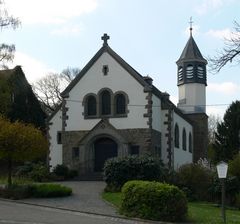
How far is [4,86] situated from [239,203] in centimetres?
1430

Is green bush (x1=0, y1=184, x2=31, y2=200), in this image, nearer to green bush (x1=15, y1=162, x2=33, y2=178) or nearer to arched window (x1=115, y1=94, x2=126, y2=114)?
green bush (x1=15, y1=162, x2=33, y2=178)

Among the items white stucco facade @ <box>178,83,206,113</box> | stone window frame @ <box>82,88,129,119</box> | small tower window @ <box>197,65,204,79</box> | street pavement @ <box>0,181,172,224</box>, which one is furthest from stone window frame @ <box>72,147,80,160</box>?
small tower window @ <box>197,65,204,79</box>

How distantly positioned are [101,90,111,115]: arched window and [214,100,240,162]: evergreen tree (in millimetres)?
11320

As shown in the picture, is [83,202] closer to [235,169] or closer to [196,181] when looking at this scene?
[196,181]

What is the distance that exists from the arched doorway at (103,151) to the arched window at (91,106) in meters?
2.20

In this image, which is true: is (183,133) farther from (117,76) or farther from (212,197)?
(212,197)

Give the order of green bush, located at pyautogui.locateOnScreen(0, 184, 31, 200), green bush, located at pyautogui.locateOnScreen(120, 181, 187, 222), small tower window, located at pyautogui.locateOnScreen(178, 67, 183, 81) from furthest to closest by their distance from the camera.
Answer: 1. small tower window, located at pyautogui.locateOnScreen(178, 67, 183, 81)
2. green bush, located at pyautogui.locateOnScreen(0, 184, 31, 200)
3. green bush, located at pyautogui.locateOnScreen(120, 181, 187, 222)

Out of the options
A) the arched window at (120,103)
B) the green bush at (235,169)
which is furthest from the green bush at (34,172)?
the green bush at (235,169)

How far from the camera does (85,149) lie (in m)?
42.8

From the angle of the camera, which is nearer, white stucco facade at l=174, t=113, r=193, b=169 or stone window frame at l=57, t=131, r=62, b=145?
stone window frame at l=57, t=131, r=62, b=145

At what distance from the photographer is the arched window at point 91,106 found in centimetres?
4351

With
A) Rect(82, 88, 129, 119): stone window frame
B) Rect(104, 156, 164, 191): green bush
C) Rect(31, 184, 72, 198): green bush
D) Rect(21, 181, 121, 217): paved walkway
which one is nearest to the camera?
Rect(21, 181, 121, 217): paved walkway

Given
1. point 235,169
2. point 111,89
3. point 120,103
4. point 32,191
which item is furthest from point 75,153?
point 32,191

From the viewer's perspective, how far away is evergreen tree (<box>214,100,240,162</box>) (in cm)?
4890
